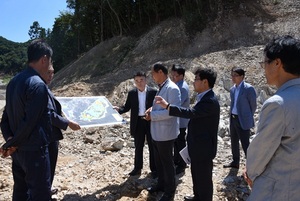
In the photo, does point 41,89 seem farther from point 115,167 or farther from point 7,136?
point 115,167

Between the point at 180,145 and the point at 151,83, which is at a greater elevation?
→ the point at 151,83

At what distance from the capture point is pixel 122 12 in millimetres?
25656

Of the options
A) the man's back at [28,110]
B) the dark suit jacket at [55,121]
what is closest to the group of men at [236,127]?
the dark suit jacket at [55,121]

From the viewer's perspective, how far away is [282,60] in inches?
74.4

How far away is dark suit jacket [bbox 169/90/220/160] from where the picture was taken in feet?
11.6

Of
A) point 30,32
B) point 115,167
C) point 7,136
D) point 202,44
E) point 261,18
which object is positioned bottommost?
point 115,167

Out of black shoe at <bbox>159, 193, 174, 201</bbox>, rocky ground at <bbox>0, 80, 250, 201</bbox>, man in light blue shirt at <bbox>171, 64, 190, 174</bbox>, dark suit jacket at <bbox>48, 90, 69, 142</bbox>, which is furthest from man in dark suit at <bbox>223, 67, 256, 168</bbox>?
dark suit jacket at <bbox>48, 90, 69, 142</bbox>

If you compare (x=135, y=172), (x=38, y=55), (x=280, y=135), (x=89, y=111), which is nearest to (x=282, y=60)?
(x=280, y=135)

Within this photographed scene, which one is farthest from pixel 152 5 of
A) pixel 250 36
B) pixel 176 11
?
pixel 250 36

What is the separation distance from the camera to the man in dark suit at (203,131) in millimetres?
3529

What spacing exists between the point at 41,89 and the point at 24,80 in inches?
8.7

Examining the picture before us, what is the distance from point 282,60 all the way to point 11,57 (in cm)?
10176

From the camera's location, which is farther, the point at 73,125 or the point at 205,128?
the point at 73,125

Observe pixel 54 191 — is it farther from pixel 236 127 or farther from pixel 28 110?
pixel 236 127
